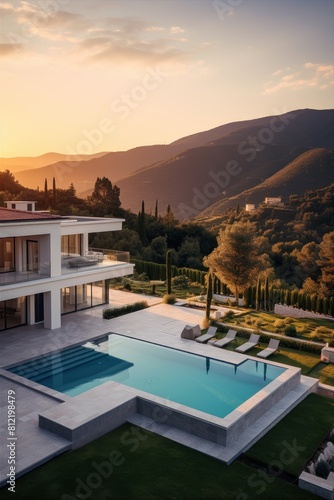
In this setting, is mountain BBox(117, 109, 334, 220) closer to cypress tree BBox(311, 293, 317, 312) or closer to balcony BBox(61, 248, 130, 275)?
cypress tree BBox(311, 293, 317, 312)

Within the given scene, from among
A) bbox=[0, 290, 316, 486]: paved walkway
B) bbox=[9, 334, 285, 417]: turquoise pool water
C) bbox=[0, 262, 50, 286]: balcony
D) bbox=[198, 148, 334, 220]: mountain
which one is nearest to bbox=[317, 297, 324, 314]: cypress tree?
bbox=[0, 290, 316, 486]: paved walkway

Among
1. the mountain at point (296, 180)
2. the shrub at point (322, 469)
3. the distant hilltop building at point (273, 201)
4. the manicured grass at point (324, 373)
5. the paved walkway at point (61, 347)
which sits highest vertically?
the mountain at point (296, 180)

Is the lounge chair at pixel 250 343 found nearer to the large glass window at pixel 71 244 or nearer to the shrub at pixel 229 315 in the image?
the shrub at pixel 229 315

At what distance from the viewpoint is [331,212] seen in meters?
67.6

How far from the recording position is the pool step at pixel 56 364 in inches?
713

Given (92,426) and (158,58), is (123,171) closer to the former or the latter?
(158,58)

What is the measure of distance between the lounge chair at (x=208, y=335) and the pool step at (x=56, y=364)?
16.7 ft

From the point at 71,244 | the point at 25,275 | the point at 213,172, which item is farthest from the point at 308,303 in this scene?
the point at 213,172

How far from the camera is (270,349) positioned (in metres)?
21.2

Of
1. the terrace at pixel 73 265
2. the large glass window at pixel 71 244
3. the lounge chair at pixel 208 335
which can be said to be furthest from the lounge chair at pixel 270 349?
the large glass window at pixel 71 244

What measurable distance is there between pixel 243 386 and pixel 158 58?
69.0ft

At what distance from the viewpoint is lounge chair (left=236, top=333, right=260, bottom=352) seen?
2127 cm

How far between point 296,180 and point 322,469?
8296 cm

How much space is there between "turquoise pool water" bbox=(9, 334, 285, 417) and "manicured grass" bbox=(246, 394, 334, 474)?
1.72m
